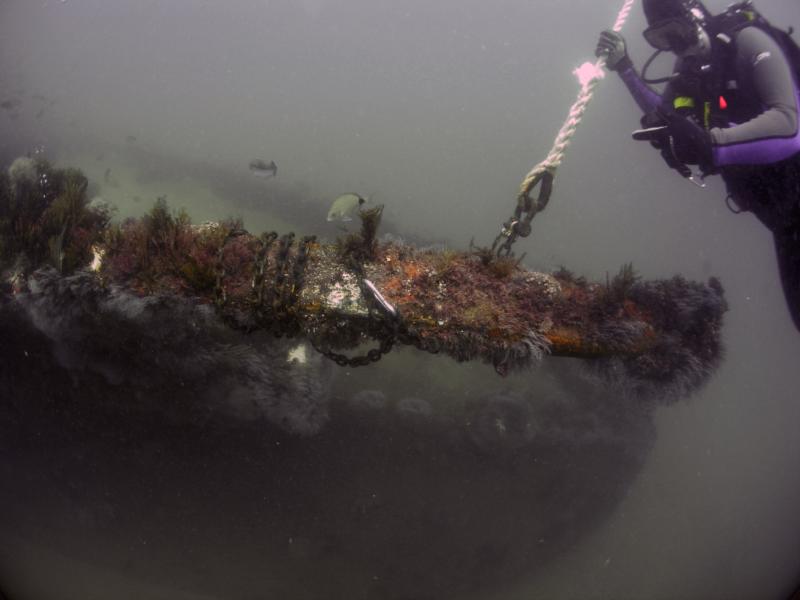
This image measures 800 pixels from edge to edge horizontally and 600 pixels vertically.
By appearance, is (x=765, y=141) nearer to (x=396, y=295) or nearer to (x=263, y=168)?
(x=396, y=295)

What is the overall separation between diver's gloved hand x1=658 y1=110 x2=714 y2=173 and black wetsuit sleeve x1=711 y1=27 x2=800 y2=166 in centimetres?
11

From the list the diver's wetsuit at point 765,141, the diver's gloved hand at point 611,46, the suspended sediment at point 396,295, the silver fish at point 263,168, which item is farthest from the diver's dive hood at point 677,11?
the silver fish at point 263,168

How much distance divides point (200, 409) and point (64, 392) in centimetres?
163

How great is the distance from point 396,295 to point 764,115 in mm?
4526

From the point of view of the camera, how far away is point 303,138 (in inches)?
1092

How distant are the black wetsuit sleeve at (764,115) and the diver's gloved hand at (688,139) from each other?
11cm

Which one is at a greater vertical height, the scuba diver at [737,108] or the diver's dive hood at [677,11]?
the diver's dive hood at [677,11]

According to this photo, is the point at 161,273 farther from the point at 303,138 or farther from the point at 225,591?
the point at 303,138

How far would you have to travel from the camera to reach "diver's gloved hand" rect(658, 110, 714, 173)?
410 cm

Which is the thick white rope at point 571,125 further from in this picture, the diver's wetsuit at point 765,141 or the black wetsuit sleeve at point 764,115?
the black wetsuit sleeve at point 764,115

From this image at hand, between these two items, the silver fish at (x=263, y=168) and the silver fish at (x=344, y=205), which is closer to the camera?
the silver fish at (x=344, y=205)

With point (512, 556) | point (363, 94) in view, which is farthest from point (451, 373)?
point (363, 94)

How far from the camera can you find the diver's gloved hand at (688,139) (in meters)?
4.10

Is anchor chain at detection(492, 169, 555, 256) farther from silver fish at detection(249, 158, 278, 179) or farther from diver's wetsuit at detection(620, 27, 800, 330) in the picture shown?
silver fish at detection(249, 158, 278, 179)
